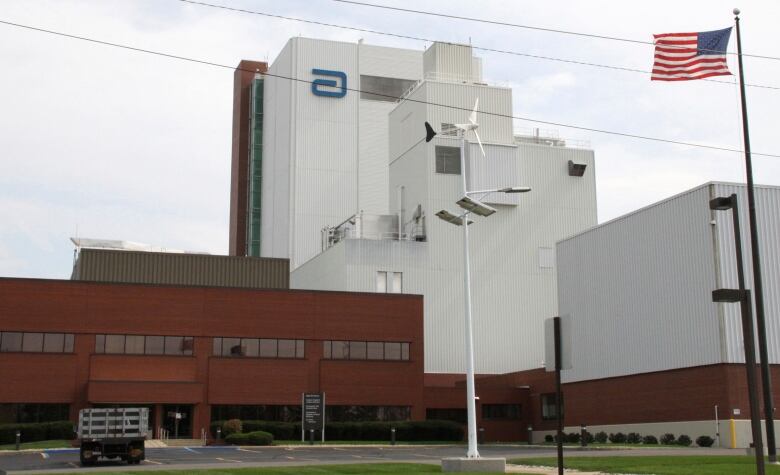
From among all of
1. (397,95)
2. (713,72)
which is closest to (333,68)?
(397,95)

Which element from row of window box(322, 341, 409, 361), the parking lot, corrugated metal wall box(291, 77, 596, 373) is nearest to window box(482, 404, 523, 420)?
corrugated metal wall box(291, 77, 596, 373)

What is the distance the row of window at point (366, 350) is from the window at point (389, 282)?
8620 millimetres

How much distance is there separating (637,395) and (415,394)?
1493cm

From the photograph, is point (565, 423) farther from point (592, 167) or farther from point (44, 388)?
point (44, 388)

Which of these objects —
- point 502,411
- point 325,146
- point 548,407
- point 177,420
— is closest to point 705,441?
point 548,407

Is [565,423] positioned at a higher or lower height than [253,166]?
lower

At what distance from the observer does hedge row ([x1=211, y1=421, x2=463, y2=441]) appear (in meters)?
58.9

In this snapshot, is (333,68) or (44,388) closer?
(44,388)

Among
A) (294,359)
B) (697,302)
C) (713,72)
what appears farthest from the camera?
(294,359)

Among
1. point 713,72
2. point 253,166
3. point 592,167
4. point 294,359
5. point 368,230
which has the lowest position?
point 294,359

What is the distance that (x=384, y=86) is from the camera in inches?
3976

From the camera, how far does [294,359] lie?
62438 millimetres

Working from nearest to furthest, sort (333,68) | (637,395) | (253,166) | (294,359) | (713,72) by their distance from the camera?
(713,72) → (637,395) → (294,359) → (333,68) → (253,166)

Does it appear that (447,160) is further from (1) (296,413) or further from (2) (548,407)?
(1) (296,413)
